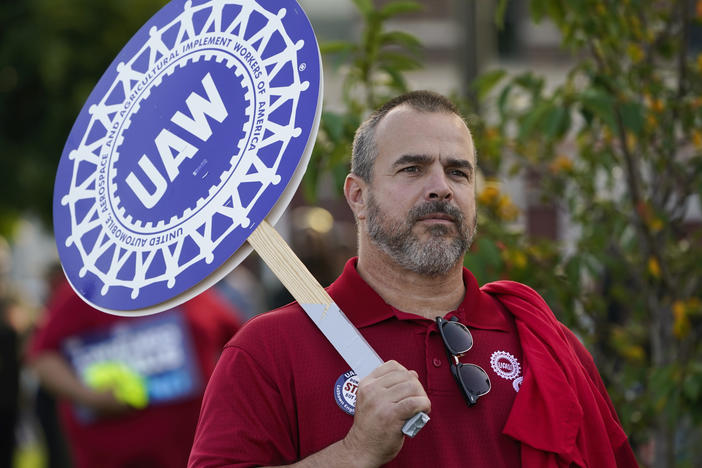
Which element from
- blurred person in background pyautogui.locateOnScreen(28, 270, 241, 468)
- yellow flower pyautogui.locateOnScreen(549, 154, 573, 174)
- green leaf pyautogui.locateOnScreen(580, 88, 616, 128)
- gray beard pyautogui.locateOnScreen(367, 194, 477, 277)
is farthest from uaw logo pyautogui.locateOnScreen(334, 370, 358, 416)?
blurred person in background pyautogui.locateOnScreen(28, 270, 241, 468)

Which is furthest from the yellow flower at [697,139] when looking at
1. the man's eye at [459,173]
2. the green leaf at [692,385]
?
the man's eye at [459,173]

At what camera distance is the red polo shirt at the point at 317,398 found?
83.5 inches

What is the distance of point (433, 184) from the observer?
2289 mm

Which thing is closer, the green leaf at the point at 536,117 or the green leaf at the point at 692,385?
the green leaf at the point at 692,385

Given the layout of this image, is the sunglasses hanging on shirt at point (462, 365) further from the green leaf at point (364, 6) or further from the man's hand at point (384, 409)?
the green leaf at point (364, 6)

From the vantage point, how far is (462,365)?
2.19 metres

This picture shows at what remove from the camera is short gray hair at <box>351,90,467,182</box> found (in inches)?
94.0

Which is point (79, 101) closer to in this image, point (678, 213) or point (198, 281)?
point (678, 213)

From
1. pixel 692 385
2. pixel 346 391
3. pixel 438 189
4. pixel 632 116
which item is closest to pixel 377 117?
pixel 438 189

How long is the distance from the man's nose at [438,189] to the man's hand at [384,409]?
426 mm

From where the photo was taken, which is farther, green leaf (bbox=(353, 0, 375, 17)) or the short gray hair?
Answer: green leaf (bbox=(353, 0, 375, 17))

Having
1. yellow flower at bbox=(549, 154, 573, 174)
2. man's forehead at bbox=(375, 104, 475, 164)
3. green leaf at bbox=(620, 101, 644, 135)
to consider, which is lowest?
yellow flower at bbox=(549, 154, 573, 174)

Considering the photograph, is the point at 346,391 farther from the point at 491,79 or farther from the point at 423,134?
the point at 491,79

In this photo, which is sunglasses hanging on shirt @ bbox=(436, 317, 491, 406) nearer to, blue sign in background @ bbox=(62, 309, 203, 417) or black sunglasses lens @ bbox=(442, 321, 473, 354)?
black sunglasses lens @ bbox=(442, 321, 473, 354)
